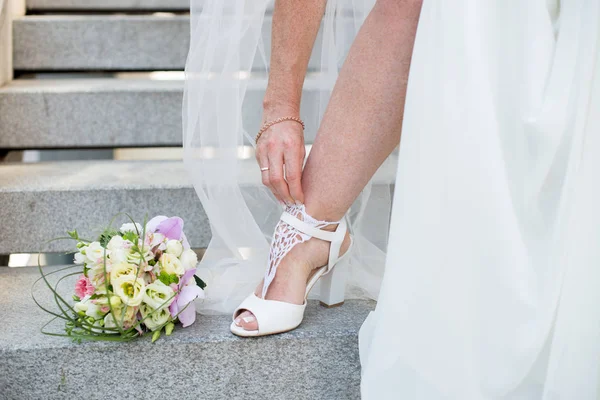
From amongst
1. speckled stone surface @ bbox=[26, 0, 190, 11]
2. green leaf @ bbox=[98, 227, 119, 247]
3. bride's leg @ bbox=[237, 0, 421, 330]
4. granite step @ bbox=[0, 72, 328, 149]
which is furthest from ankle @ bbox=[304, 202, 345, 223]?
speckled stone surface @ bbox=[26, 0, 190, 11]

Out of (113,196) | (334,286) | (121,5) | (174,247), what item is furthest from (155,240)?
(121,5)

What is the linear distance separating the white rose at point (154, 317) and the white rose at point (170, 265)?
6 centimetres

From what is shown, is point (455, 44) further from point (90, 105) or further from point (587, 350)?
point (90, 105)

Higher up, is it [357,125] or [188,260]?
[357,125]

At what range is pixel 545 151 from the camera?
958 mm

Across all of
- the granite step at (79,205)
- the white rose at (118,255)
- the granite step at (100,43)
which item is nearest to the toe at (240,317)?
the white rose at (118,255)

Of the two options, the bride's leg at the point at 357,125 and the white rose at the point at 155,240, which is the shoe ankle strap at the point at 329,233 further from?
the white rose at the point at 155,240

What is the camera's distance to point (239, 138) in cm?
137

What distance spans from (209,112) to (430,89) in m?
0.52

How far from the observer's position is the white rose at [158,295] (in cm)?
109

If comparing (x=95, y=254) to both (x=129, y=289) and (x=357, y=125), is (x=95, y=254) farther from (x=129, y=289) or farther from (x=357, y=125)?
(x=357, y=125)

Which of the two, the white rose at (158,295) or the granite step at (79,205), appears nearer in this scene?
the white rose at (158,295)

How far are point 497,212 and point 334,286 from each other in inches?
17.1

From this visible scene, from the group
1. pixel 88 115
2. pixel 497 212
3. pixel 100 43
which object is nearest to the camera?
pixel 497 212
